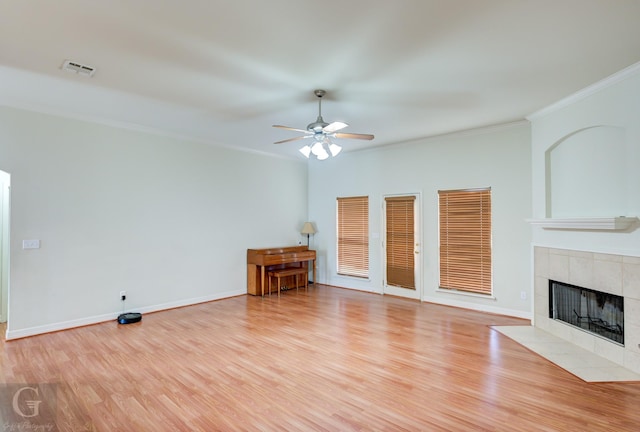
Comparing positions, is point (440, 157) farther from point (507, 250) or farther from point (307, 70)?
point (307, 70)

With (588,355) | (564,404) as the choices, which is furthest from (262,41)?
(588,355)

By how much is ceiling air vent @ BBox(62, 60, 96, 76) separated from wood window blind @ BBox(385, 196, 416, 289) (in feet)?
16.5

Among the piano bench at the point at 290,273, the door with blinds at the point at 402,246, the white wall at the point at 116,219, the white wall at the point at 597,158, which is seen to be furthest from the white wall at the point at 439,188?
the white wall at the point at 116,219

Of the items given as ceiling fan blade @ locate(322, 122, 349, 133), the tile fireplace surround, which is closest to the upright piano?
ceiling fan blade @ locate(322, 122, 349, 133)

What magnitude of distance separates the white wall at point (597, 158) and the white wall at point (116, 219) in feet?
16.7

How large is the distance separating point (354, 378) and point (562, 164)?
12.5 feet

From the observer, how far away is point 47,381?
9.79 feet

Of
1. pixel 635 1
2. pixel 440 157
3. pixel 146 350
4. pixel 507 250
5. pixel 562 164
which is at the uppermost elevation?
pixel 635 1

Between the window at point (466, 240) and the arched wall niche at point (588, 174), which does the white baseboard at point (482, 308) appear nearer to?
the window at point (466, 240)

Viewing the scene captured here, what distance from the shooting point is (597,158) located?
3.74 m

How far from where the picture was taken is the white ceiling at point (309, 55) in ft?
7.61

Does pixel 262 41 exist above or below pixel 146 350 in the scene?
above

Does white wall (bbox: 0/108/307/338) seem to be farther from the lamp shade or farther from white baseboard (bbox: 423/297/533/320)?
white baseboard (bbox: 423/297/533/320)

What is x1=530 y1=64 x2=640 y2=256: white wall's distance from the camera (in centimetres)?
325
